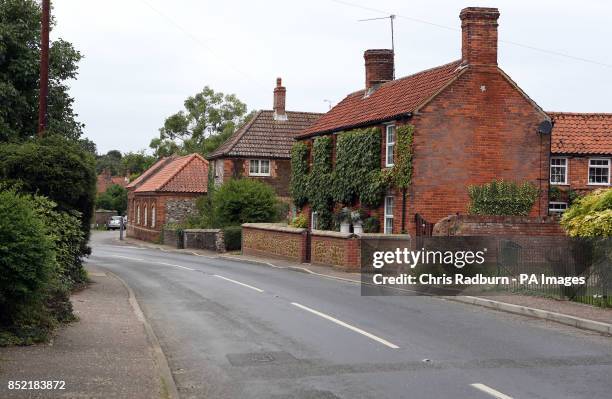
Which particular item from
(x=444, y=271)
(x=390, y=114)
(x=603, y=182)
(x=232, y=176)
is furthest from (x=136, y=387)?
(x=232, y=176)

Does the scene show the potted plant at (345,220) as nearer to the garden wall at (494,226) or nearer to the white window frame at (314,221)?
the white window frame at (314,221)

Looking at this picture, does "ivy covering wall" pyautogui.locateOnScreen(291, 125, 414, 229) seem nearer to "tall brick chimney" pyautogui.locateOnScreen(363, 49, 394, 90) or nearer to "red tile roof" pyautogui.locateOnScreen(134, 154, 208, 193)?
"tall brick chimney" pyautogui.locateOnScreen(363, 49, 394, 90)

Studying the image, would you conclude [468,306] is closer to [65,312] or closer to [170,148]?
[65,312]

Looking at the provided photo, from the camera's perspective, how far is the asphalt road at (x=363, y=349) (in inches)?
355

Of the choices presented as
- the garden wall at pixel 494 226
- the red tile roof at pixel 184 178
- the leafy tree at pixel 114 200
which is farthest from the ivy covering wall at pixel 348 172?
the leafy tree at pixel 114 200

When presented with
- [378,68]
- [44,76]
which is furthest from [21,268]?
[378,68]

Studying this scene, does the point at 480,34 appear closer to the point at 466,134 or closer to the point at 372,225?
the point at 466,134

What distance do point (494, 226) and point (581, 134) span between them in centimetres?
1869

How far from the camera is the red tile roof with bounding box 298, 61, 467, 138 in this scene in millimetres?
31433

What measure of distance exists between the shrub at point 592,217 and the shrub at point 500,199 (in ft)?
36.0

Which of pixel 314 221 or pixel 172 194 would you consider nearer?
pixel 314 221

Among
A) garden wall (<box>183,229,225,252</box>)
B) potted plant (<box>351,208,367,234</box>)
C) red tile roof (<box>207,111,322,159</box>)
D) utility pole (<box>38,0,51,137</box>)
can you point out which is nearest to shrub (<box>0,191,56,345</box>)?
utility pole (<box>38,0,51,137</box>)

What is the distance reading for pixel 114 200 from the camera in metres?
102

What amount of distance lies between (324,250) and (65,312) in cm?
1745
